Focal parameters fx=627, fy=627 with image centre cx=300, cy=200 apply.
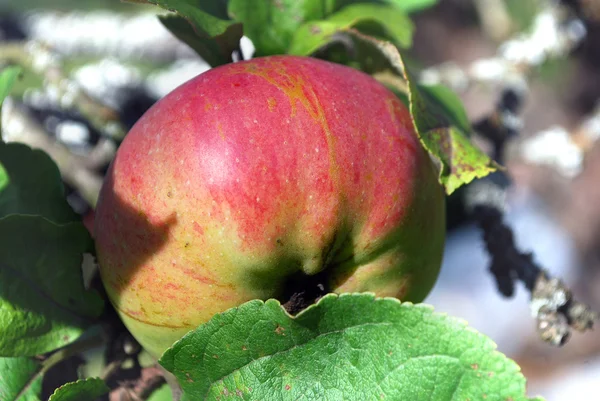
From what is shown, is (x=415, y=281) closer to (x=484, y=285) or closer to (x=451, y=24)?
(x=484, y=285)

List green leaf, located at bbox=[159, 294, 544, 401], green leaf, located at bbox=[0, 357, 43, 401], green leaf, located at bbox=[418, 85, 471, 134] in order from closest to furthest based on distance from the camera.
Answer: green leaf, located at bbox=[159, 294, 544, 401]
green leaf, located at bbox=[0, 357, 43, 401]
green leaf, located at bbox=[418, 85, 471, 134]

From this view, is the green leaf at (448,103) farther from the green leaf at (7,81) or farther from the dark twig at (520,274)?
the green leaf at (7,81)

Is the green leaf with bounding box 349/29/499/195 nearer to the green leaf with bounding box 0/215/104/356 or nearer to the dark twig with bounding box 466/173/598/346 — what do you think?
the dark twig with bounding box 466/173/598/346

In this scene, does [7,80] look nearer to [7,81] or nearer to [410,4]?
[7,81]

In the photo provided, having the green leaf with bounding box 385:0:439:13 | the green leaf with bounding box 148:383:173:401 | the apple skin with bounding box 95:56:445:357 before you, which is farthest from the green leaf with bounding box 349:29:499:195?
the green leaf with bounding box 148:383:173:401

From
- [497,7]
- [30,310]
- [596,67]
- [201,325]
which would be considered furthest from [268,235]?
[596,67]

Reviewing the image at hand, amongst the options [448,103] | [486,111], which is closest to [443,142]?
[448,103]
